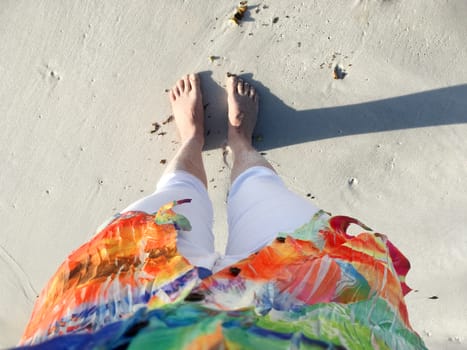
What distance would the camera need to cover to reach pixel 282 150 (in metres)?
1.74

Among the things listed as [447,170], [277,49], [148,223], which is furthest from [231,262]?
[447,170]

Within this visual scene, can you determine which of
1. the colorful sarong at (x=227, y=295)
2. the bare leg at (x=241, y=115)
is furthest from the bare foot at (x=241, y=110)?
the colorful sarong at (x=227, y=295)

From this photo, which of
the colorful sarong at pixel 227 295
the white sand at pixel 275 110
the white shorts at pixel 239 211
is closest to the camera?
the colorful sarong at pixel 227 295

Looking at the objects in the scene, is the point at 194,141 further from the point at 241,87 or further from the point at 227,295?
the point at 227,295

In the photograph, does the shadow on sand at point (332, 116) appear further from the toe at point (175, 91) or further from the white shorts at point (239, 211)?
the white shorts at point (239, 211)

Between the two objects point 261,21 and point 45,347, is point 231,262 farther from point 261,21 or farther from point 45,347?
point 261,21

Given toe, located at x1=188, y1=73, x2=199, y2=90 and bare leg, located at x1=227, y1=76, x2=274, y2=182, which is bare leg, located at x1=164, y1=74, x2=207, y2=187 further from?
bare leg, located at x1=227, y1=76, x2=274, y2=182

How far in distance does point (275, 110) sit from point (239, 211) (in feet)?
1.96

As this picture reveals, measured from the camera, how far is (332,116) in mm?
1684

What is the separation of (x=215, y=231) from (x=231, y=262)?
85cm

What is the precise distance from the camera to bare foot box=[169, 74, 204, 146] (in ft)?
5.46

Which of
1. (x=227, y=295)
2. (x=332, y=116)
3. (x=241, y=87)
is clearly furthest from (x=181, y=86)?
(x=227, y=295)

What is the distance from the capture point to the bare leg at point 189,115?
1638mm

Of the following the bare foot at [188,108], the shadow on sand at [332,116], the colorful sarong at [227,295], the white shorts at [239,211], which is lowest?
the colorful sarong at [227,295]
